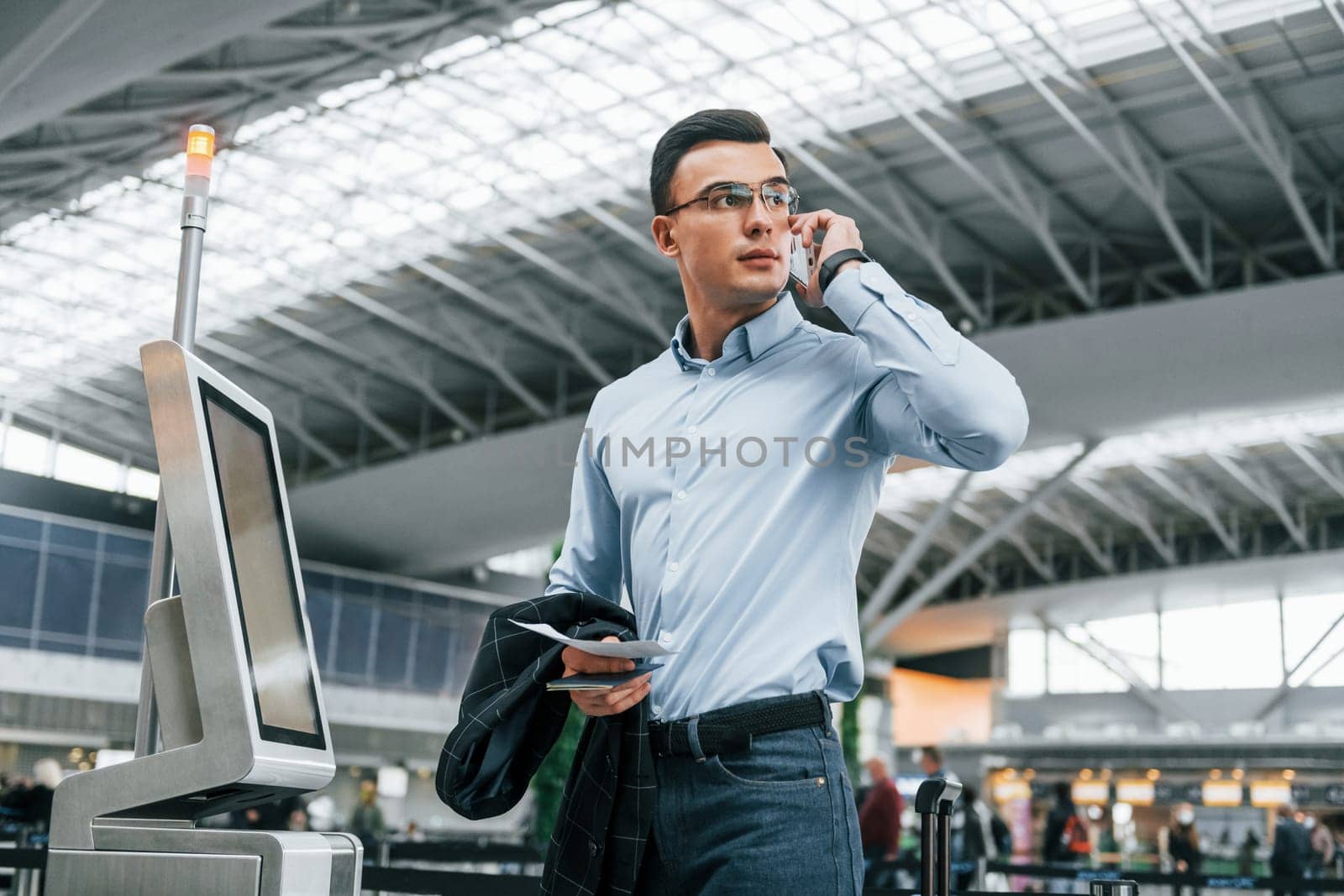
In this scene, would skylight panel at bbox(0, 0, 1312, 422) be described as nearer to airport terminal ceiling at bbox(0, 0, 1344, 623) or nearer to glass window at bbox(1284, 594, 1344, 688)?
airport terminal ceiling at bbox(0, 0, 1344, 623)

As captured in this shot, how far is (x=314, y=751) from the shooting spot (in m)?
1.74

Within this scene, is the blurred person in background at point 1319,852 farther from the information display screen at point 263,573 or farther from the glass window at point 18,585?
the glass window at point 18,585

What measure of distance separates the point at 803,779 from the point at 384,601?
1449 inches

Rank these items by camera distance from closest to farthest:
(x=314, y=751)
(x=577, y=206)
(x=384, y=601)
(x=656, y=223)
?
(x=314, y=751) < (x=656, y=223) < (x=577, y=206) < (x=384, y=601)

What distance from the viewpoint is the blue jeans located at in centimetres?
155

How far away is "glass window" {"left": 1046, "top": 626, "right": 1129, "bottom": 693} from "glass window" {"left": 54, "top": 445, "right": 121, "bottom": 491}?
30.2 meters

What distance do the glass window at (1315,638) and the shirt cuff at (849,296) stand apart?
140 feet

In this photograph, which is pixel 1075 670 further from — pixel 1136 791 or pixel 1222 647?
pixel 1136 791

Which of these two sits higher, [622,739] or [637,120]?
[637,120]

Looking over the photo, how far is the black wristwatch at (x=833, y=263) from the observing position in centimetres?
170

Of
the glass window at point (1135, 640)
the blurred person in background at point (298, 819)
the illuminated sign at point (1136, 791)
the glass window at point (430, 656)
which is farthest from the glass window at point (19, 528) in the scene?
the glass window at point (1135, 640)

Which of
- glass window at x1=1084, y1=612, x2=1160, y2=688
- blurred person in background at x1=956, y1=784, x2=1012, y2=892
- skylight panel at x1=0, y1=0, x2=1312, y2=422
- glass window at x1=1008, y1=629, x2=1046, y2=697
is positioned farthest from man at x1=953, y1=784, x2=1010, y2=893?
glass window at x1=1008, y1=629, x2=1046, y2=697

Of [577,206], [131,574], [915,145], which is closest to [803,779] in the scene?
[915,145]

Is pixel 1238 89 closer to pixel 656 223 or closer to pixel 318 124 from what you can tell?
pixel 318 124
